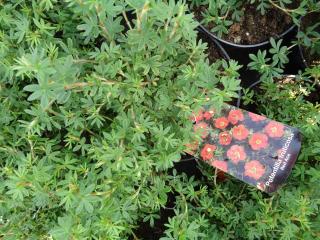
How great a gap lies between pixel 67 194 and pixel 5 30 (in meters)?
0.95

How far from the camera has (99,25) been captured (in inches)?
69.9

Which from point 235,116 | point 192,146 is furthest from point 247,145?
point 192,146

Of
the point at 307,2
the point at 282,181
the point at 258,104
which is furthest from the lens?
the point at 258,104

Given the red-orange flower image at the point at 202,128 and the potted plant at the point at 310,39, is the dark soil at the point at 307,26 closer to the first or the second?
the potted plant at the point at 310,39

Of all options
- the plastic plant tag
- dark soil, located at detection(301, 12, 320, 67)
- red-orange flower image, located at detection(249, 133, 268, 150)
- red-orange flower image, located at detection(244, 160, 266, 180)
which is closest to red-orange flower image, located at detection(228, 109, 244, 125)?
the plastic plant tag

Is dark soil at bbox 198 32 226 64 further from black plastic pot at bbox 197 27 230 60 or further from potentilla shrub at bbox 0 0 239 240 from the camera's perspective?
potentilla shrub at bbox 0 0 239 240

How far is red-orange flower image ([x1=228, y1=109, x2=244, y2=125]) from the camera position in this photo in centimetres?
208

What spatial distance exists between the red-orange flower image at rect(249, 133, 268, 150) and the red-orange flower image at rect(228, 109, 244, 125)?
0.11 meters

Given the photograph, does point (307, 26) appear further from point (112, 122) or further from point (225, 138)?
point (112, 122)

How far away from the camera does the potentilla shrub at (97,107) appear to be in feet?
5.50

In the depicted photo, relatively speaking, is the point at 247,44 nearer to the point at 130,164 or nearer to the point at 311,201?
the point at 311,201

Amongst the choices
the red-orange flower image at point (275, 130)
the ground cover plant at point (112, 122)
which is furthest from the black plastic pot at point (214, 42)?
the red-orange flower image at point (275, 130)

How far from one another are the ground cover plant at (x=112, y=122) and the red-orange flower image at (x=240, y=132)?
0.86 feet

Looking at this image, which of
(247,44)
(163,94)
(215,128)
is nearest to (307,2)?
(247,44)
